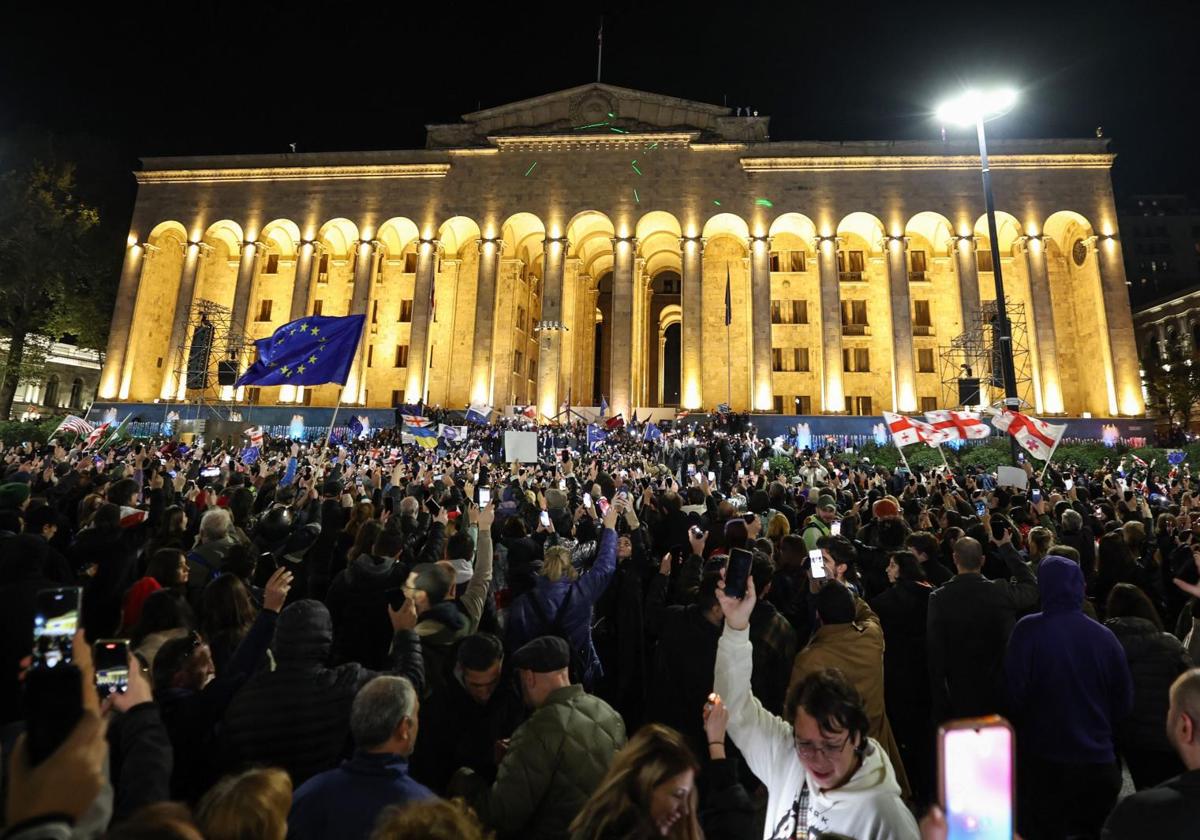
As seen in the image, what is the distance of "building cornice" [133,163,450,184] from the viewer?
3538 centimetres

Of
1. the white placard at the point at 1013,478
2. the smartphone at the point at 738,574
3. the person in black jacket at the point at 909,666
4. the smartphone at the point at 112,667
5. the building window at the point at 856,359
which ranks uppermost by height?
the building window at the point at 856,359

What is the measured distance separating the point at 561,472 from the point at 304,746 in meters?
11.0

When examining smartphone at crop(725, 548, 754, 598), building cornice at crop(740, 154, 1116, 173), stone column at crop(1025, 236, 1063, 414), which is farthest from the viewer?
building cornice at crop(740, 154, 1116, 173)

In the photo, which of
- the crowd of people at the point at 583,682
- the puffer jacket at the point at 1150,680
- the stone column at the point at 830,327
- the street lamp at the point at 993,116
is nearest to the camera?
the crowd of people at the point at 583,682

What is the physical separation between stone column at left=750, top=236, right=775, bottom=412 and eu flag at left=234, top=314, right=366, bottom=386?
23.0m

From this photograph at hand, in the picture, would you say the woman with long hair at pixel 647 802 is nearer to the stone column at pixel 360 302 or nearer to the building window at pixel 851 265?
the stone column at pixel 360 302

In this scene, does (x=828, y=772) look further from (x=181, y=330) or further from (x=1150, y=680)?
(x=181, y=330)

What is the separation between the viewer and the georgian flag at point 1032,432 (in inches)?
457

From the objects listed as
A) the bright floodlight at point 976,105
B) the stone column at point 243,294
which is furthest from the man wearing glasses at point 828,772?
the stone column at point 243,294

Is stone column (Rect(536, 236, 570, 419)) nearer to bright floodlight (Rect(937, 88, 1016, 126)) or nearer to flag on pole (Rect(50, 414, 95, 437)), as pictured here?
flag on pole (Rect(50, 414, 95, 437))

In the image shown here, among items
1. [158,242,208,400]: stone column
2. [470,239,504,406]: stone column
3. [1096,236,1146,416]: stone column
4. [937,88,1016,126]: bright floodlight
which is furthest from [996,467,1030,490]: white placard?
[158,242,208,400]: stone column

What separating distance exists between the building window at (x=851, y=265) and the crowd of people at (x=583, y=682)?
31.3 metres

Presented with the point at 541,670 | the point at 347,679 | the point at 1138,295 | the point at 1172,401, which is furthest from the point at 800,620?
the point at 1138,295

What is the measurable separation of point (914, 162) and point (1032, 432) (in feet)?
87.4
